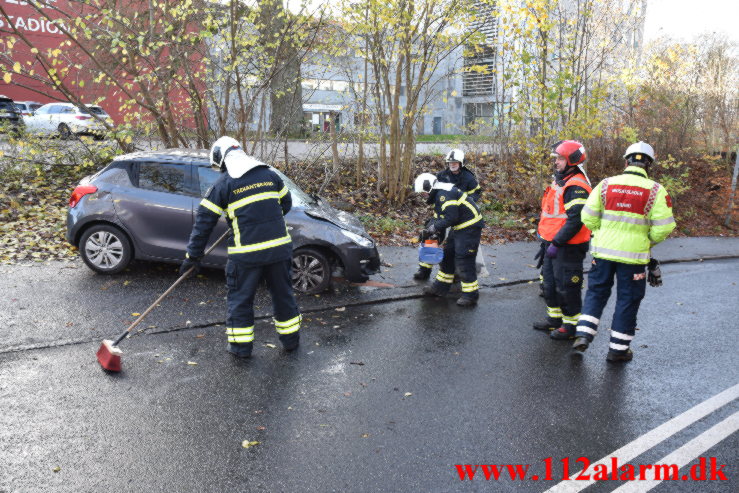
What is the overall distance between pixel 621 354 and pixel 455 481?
8.57 feet

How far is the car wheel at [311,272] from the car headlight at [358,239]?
0.39 metres

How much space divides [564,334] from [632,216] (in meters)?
1.46

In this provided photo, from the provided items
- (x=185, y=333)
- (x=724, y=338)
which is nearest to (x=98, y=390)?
(x=185, y=333)

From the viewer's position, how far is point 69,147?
1205 centimetres

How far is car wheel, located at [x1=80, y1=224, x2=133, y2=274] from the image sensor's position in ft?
22.9

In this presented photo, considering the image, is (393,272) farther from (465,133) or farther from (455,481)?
(465,133)

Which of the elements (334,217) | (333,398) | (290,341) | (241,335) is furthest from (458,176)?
(333,398)

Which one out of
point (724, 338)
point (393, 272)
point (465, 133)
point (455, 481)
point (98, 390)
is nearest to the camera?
point (455, 481)

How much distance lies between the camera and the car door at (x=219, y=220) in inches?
269

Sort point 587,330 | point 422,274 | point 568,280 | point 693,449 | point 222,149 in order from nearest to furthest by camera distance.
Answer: point 693,449, point 222,149, point 587,330, point 568,280, point 422,274

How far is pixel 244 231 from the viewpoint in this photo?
479 cm

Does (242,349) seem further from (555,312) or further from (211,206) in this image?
(555,312)

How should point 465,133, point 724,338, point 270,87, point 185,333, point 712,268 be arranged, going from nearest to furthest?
point 185,333 → point 724,338 → point 712,268 → point 270,87 → point 465,133

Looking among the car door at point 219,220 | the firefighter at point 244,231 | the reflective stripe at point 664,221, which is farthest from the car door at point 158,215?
the reflective stripe at point 664,221
